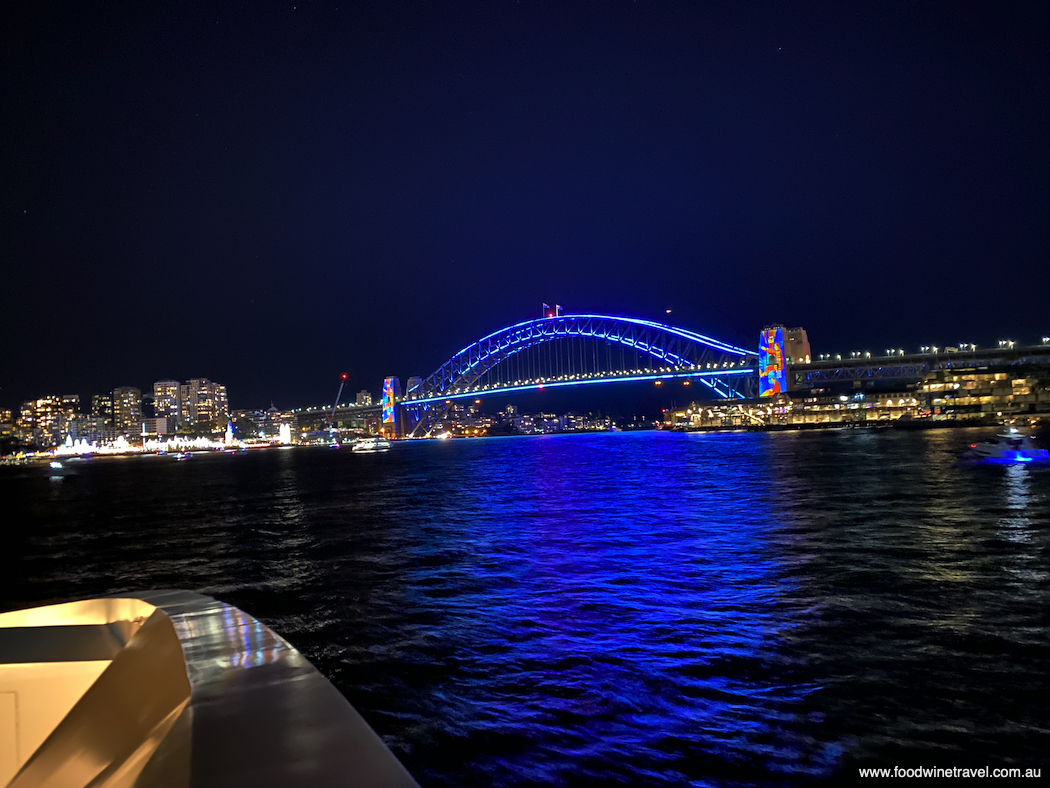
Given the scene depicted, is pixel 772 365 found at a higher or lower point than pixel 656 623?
higher

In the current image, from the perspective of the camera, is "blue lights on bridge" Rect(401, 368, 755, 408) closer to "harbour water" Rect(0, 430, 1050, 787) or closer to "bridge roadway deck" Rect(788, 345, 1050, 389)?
"bridge roadway deck" Rect(788, 345, 1050, 389)

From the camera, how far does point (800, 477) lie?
27.1 meters

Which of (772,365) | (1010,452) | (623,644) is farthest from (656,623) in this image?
(772,365)

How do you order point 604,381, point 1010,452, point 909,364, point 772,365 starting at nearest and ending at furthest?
point 1010,452, point 604,381, point 909,364, point 772,365

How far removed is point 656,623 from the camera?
7320 millimetres

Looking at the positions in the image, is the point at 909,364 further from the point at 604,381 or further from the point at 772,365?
the point at 604,381

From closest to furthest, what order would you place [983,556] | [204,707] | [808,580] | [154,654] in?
[204,707], [154,654], [808,580], [983,556]

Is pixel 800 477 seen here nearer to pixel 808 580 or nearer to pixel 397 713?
pixel 808 580

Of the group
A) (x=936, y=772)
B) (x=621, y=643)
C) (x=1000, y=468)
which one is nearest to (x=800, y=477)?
(x=1000, y=468)

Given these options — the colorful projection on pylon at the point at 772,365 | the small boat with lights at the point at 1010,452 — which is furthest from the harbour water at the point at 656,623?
the colorful projection on pylon at the point at 772,365

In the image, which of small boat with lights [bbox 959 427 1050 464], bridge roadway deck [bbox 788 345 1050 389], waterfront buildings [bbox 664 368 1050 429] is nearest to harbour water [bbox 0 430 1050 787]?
small boat with lights [bbox 959 427 1050 464]

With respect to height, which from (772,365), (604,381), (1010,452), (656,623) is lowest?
(1010,452)

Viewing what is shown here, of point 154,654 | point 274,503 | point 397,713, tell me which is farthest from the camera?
point 274,503

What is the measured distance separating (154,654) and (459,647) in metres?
4.21
